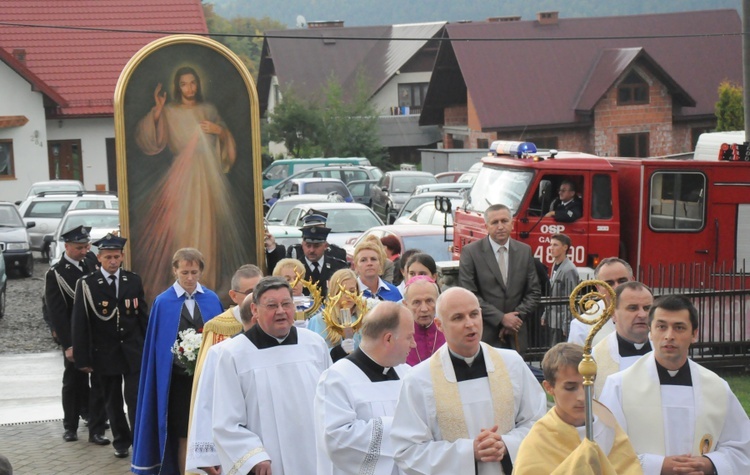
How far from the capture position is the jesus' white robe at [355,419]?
6406mm

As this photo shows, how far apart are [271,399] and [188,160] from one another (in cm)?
522

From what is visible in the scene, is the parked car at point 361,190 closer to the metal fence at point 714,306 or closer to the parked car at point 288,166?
the parked car at point 288,166

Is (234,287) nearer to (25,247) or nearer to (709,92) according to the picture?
(25,247)

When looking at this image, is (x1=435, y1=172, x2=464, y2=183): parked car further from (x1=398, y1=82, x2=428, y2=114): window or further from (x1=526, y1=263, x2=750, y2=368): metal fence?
(x1=526, y1=263, x2=750, y2=368): metal fence

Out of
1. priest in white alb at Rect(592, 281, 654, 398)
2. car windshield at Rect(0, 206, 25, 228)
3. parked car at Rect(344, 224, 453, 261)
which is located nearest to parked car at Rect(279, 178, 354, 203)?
car windshield at Rect(0, 206, 25, 228)

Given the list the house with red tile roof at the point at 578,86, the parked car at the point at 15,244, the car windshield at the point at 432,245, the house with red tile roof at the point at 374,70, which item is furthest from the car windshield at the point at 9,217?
Answer: the house with red tile roof at the point at 374,70

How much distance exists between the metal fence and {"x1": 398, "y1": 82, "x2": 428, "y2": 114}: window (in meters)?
47.5

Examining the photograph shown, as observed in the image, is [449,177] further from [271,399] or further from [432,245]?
[271,399]

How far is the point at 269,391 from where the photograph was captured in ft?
24.1

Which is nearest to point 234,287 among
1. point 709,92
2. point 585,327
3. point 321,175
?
point 585,327

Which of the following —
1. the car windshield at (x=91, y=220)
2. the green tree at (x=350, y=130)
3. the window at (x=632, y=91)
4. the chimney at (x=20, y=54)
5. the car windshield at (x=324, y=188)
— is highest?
the chimney at (x=20, y=54)

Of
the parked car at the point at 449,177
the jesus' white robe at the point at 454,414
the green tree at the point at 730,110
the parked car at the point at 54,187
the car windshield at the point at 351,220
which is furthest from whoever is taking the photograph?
the parked car at the point at 449,177

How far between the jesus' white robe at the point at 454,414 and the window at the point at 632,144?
4342cm

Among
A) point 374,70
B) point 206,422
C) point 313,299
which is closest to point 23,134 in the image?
point 374,70
